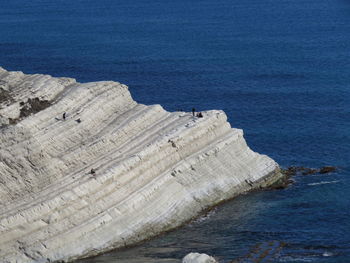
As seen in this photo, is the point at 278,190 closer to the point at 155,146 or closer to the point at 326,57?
the point at 155,146

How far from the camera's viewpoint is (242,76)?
12494 centimetres

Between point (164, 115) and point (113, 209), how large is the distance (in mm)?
15265

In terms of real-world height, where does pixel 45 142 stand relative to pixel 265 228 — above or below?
above

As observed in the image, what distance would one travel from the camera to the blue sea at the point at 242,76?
74.0m

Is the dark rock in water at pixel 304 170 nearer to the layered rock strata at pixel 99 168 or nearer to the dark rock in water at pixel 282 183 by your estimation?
the dark rock in water at pixel 282 183

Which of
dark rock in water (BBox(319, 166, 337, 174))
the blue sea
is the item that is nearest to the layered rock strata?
the blue sea

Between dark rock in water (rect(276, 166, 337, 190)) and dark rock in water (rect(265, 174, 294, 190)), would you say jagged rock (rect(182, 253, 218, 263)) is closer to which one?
dark rock in water (rect(265, 174, 294, 190))

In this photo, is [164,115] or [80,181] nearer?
[80,181]

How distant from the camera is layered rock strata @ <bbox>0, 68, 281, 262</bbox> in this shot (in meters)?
69.1

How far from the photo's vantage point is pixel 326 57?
13538 cm

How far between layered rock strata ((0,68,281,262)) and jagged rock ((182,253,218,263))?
7.07 m

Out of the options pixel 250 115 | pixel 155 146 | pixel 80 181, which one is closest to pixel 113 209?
pixel 80 181

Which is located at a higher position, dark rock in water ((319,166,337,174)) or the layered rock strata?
the layered rock strata

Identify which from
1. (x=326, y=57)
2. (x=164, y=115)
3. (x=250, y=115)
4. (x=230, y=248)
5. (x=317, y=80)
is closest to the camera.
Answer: (x=230, y=248)
